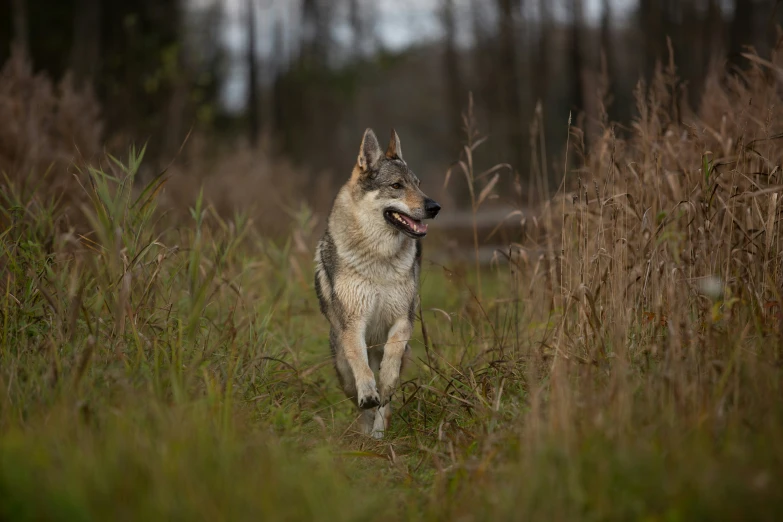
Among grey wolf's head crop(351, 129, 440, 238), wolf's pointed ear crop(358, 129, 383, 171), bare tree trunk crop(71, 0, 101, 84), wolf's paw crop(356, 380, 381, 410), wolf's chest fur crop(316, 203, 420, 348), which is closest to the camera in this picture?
wolf's paw crop(356, 380, 381, 410)

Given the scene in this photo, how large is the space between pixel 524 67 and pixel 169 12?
632 inches

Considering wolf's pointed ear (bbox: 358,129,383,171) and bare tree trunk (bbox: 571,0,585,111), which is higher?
bare tree trunk (bbox: 571,0,585,111)

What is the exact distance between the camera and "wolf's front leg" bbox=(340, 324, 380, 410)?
4387mm

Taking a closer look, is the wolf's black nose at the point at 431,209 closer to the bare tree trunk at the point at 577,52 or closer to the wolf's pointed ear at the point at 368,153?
the wolf's pointed ear at the point at 368,153

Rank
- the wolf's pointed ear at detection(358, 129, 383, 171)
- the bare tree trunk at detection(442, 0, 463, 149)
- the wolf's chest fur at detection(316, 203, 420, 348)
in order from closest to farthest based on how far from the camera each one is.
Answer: the wolf's chest fur at detection(316, 203, 420, 348), the wolf's pointed ear at detection(358, 129, 383, 171), the bare tree trunk at detection(442, 0, 463, 149)

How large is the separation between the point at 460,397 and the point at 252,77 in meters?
22.5

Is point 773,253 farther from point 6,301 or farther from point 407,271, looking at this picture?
point 6,301

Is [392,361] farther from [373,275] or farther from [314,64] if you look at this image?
[314,64]

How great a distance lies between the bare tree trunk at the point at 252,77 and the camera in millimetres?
23375

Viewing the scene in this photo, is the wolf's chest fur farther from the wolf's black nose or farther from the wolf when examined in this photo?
the wolf's black nose

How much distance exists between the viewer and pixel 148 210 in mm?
4145

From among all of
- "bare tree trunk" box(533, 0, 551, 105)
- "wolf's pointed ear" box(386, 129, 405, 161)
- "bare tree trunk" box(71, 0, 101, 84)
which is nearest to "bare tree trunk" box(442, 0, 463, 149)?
"bare tree trunk" box(533, 0, 551, 105)

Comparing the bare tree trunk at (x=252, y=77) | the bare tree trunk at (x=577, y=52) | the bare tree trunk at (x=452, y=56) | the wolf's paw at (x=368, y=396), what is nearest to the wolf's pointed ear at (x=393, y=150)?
the wolf's paw at (x=368, y=396)

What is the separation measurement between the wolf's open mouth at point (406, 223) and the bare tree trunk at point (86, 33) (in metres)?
16.4
